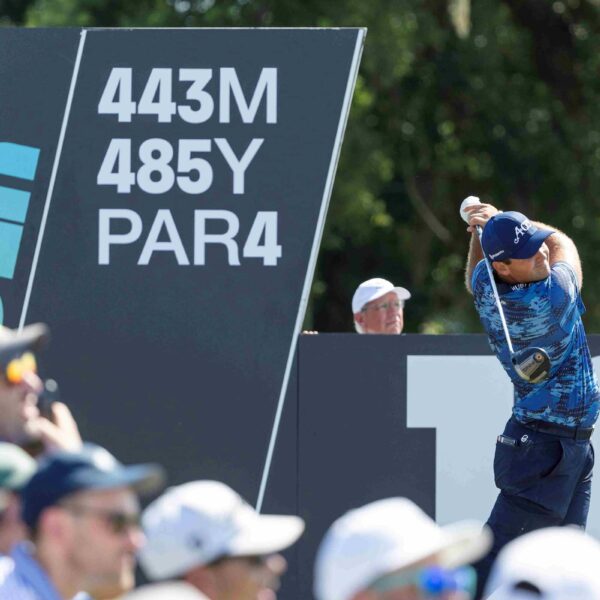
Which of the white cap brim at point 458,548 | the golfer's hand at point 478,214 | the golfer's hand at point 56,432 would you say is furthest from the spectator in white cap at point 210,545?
the golfer's hand at point 478,214

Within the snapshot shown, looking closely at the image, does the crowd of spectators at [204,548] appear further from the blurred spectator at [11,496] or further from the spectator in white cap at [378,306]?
the spectator in white cap at [378,306]

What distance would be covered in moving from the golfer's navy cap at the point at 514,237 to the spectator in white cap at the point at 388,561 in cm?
349

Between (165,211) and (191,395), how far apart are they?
0.94 metres

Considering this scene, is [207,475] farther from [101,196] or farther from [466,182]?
[466,182]

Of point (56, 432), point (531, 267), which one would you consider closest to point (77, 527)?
point (56, 432)

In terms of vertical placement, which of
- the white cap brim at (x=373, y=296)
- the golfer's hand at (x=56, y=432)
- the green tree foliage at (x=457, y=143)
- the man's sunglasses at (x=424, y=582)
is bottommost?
the man's sunglasses at (x=424, y=582)

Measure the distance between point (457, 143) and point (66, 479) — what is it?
21.6 metres

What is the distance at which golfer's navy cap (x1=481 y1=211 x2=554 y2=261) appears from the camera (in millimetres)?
6945

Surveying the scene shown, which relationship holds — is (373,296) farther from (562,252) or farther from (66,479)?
(66,479)

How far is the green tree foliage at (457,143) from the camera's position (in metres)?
22.0

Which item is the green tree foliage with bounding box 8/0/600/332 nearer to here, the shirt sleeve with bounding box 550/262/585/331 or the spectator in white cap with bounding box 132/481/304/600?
the shirt sleeve with bounding box 550/262/585/331

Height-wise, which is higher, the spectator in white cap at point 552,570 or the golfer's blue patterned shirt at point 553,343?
the golfer's blue patterned shirt at point 553,343

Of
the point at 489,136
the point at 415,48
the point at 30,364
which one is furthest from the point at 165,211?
the point at 489,136

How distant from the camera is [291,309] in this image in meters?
8.04
